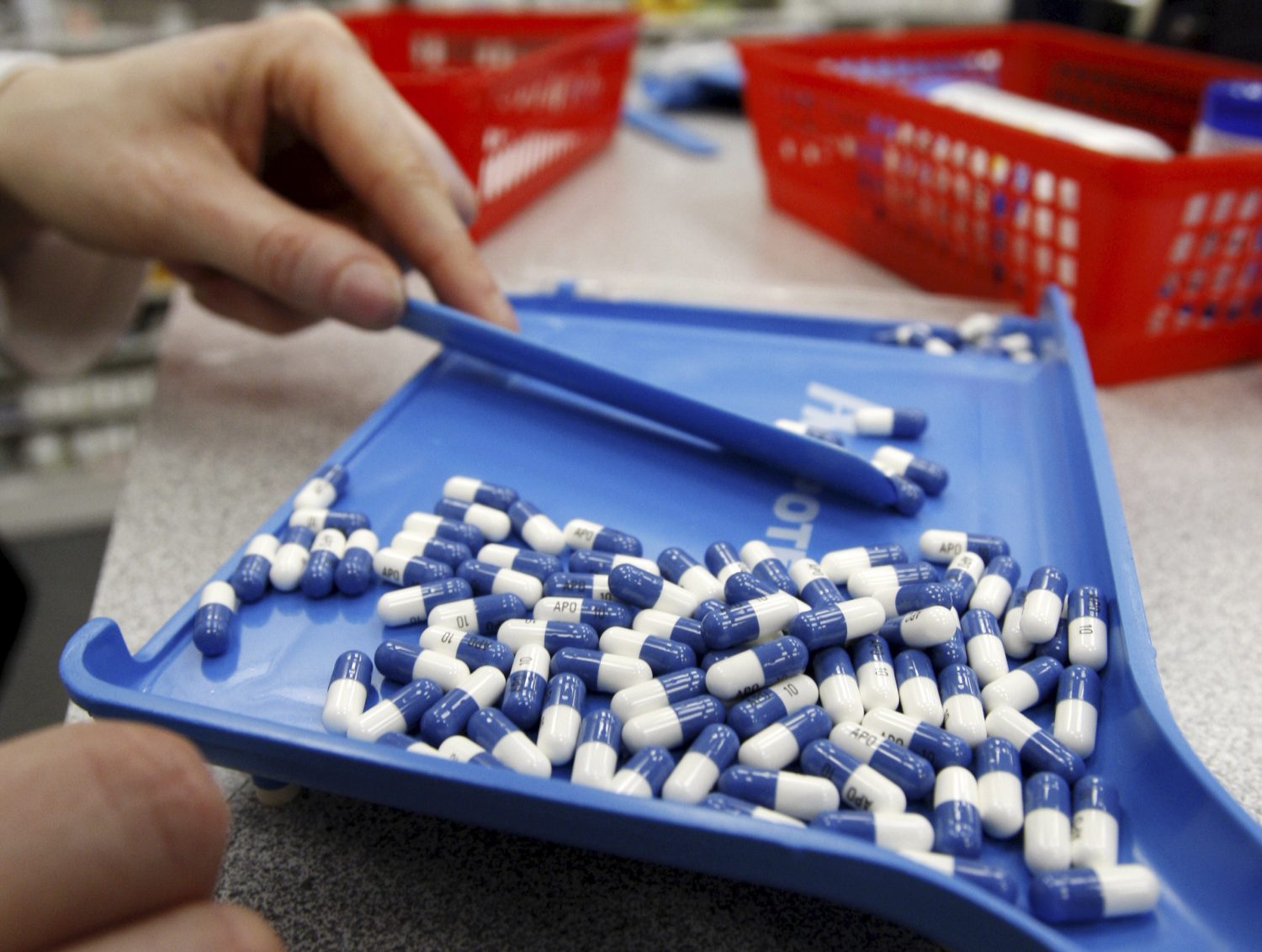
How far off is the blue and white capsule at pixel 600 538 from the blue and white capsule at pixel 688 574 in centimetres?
2

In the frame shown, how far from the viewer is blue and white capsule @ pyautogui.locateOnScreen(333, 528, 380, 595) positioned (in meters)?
0.62

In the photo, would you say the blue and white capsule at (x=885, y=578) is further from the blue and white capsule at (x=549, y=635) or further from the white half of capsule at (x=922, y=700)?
the blue and white capsule at (x=549, y=635)

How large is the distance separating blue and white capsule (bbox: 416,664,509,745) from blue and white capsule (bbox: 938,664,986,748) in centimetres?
28

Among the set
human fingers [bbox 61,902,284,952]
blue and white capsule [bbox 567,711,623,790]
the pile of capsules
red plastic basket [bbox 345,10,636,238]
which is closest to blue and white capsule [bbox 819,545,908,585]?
the pile of capsules

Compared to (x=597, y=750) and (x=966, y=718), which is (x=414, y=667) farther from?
(x=966, y=718)

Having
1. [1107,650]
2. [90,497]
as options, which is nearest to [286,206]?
[1107,650]

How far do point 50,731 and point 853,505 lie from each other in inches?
21.9

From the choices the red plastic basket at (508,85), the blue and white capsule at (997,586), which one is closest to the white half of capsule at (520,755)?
the blue and white capsule at (997,586)

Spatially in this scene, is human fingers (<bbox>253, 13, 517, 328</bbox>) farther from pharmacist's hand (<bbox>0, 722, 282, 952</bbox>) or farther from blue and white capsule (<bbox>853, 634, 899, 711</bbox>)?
pharmacist's hand (<bbox>0, 722, 282, 952</bbox>)

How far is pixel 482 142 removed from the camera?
123 cm

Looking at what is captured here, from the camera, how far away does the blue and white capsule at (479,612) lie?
61 centimetres

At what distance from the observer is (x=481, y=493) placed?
0.72m

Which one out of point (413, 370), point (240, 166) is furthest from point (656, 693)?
point (240, 166)

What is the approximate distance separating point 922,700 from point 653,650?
17cm
